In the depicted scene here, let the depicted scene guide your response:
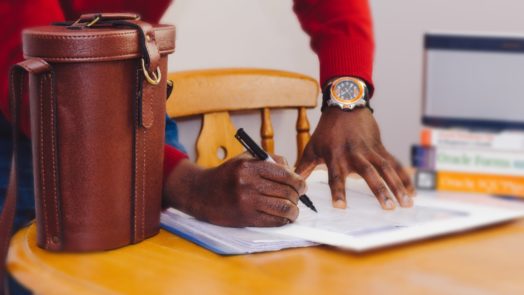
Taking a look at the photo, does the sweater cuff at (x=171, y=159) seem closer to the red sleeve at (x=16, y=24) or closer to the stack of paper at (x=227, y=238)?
the stack of paper at (x=227, y=238)

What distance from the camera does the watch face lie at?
3.20 ft

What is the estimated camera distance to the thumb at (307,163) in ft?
3.11

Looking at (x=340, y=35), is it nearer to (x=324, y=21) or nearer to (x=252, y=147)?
(x=324, y=21)

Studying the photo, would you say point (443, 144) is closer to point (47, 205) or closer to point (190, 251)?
point (190, 251)

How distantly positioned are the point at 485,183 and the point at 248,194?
0.94 ft

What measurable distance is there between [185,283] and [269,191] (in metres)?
0.17

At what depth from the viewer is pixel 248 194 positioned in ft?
2.42

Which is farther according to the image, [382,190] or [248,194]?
[382,190]

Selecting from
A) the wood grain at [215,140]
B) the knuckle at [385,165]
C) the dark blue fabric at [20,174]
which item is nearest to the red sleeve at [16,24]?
the dark blue fabric at [20,174]

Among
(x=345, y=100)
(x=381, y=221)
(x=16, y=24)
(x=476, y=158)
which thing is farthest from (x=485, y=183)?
(x=16, y=24)

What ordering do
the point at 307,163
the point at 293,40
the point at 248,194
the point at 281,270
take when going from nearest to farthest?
the point at 281,270 → the point at 248,194 → the point at 307,163 → the point at 293,40

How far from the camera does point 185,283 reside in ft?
1.98

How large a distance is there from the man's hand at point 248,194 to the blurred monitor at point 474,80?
0.81 ft

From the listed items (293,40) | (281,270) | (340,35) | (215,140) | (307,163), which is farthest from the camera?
(293,40)
